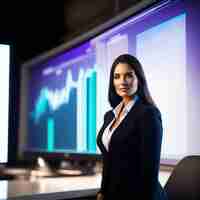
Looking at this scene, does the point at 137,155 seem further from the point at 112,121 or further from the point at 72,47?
the point at 72,47

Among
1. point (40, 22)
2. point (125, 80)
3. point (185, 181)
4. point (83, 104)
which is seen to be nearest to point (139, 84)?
point (125, 80)

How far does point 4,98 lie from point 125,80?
1.16ft

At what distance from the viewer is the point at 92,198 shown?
118 cm

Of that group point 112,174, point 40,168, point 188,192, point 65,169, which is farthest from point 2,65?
point 40,168

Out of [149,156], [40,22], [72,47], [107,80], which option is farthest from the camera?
Answer: [40,22]

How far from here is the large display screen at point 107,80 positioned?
3.02 feet

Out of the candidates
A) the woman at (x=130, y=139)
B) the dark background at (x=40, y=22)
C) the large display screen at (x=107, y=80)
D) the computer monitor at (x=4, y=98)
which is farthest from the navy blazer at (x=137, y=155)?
the dark background at (x=40, y=22)

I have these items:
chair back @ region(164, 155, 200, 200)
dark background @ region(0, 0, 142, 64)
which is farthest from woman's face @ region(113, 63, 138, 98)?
dark background @ region(0, 0, 142, 64)

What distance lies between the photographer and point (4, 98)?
99cm

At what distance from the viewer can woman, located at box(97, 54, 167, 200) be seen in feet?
2.63

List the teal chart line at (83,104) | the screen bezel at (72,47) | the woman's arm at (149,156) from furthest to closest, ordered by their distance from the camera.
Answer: the teal chart line at (83,104) → the screen bezel at (72,47) → the woman's arm at (149,156)

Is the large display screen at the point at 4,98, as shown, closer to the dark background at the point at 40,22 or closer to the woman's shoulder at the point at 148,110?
the woman's shoulder at the point at 148,110

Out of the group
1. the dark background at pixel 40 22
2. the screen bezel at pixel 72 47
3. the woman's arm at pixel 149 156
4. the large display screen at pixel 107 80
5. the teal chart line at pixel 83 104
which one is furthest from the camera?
the dark background at pixel 40 22

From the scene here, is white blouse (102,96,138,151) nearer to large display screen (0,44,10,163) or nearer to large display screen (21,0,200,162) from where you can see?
large display screen (21,0,200,162)
